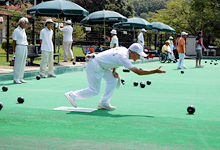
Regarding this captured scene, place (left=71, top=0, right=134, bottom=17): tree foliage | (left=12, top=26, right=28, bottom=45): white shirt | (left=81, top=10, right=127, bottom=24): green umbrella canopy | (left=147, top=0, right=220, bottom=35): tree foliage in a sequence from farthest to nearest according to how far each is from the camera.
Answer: (left=71, top=0, right=134, bottom=17): tree foliage < (left=147, top=0, right=220, bottom=35): tree foliage < (left=81, top=10, right=127, bottom=24): green umbrella canopy < (left=12, top=26, right=28, bottom=45): white shirt

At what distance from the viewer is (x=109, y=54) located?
5969 millimetres

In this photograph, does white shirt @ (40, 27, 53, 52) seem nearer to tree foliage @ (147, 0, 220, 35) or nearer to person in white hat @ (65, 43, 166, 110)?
person in white hat @ (65, 43, 166, 110)

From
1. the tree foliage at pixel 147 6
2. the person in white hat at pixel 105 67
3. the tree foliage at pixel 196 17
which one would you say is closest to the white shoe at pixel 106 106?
the person in white hat at pixel 105 67

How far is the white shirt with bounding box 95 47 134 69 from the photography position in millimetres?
5794

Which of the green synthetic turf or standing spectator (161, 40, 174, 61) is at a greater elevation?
standing spectator (161, 40, 174, 61)

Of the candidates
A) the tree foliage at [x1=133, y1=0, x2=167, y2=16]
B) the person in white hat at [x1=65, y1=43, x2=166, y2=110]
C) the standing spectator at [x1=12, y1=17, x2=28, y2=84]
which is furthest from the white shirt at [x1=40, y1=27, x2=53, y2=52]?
the tree foliage at [x1=133, y1=0, x2=167, y2=16]

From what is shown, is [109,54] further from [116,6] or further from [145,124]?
[116,6]

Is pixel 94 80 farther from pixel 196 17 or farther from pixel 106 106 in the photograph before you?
pixel 196 17

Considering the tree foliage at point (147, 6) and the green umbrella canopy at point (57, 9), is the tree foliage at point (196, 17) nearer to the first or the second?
the green umbrella canopy at point (57, 9)

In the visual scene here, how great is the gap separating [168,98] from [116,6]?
39.6m

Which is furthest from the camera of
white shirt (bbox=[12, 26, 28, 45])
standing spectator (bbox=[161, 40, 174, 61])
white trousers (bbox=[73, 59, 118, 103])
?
standing spectator (bbox=[161, 40, 174, 61])

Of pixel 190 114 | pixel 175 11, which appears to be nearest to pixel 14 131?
pixel 190 114

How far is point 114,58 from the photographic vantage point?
5.88 meters

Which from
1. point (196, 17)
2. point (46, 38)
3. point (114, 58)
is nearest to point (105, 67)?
point (114, 58)
